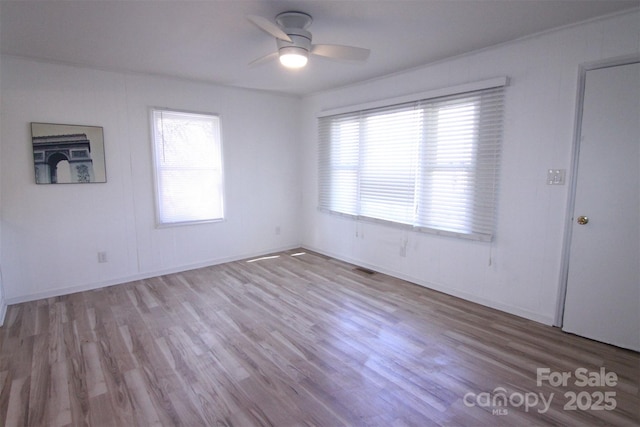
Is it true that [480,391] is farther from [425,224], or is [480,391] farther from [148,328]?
[148,328]

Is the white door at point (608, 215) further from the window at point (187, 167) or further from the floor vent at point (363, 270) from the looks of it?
the window at point (187, 167)

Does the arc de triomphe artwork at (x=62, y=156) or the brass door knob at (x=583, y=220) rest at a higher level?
the arc de triomphe artwork at (x=62, y=156)

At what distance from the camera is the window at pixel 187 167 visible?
410cm

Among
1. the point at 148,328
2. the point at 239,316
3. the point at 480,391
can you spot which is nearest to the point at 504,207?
the point at 480,391

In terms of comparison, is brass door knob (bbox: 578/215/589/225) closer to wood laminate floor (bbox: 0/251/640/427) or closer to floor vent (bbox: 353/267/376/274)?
wood laminate floor (bbox: 0/251/640/427)

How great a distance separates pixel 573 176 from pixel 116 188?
4643 millimetres

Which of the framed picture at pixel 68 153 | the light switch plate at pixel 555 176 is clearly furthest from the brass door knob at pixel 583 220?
the framed picture at pixel 68 153

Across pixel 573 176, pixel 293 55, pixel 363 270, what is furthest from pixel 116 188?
pixel 573 176

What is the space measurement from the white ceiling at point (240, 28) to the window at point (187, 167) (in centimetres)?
76

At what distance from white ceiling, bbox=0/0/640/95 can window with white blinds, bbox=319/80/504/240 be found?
1.85ft

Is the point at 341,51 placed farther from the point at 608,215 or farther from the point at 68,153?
the point at 68,153

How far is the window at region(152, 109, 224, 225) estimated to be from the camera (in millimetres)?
4102

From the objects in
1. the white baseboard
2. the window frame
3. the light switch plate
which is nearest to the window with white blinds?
the light switch plate

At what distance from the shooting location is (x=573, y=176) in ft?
8.70
